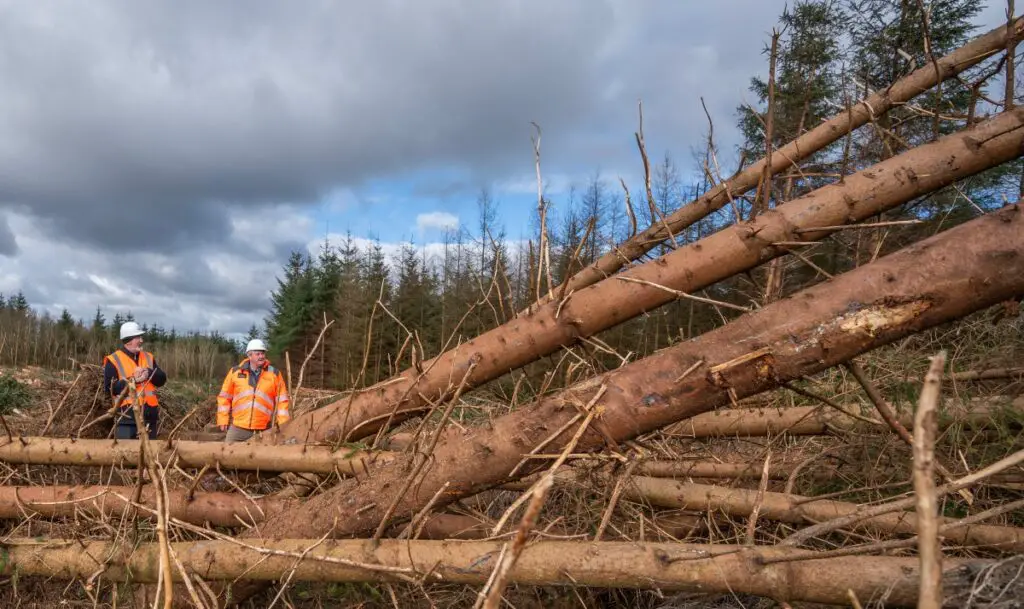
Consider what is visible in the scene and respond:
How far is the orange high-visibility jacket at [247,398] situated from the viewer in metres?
6.14

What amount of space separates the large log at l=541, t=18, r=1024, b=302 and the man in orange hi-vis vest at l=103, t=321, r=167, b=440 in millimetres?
4715

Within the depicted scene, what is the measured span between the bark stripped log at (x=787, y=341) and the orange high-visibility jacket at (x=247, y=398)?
4.06 meters

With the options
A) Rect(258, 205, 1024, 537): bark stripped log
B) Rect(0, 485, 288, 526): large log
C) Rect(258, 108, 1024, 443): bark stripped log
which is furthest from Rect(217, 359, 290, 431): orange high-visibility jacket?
Result: Rect(258, 205, 1024, 537): bark stripped log

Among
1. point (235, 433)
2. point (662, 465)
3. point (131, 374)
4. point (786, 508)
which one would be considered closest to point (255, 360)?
point (235, 433)

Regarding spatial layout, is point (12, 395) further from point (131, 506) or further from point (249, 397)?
point (131, 506)

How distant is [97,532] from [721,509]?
370 centimetres

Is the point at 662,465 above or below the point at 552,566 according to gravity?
above

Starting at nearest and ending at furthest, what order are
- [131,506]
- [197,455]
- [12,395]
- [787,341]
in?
[787,341]
[131,506]
[197,455]
[12,395]

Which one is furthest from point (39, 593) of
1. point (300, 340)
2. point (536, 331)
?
point (300, 340)

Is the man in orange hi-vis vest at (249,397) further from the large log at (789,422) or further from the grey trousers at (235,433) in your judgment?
the large log at (789,422)

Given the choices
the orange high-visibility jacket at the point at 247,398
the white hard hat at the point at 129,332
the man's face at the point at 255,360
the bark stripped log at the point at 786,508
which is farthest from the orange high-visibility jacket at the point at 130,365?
the bark stripped log at the point at 786,508

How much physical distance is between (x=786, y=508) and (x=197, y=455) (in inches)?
135

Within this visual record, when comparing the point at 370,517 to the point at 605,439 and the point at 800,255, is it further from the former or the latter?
the point at 800,255

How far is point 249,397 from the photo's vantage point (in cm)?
614
